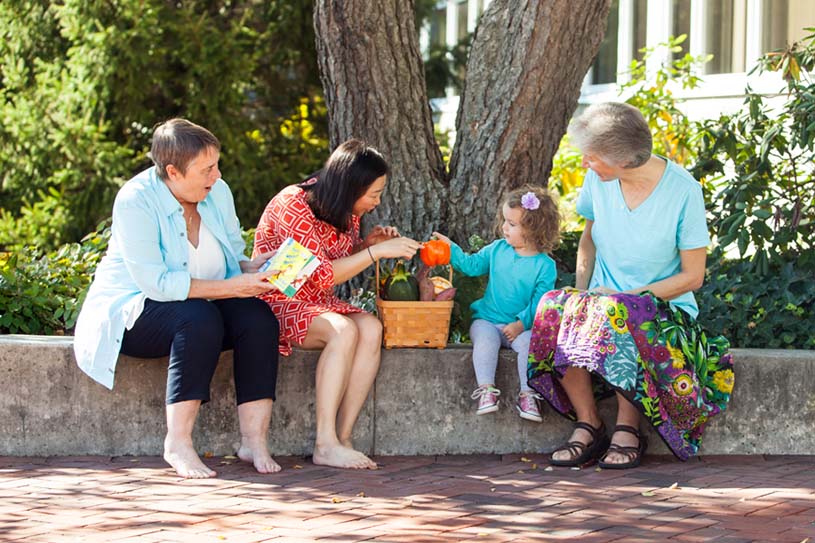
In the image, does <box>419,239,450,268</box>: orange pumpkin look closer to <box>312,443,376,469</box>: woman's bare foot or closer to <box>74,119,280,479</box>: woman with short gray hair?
<box>74,119,280,479</box>: woman with short gray hair

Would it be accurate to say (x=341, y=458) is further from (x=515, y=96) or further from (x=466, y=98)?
(x=466, y=98)

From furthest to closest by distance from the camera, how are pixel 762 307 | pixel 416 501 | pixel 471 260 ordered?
1. pixel 762 307
2. pixel 471 260
3. pixel 416 501

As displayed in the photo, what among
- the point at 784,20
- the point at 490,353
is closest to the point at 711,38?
the point at 784,20

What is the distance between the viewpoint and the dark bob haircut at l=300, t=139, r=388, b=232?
5.14m

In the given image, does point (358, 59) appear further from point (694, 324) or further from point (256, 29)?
point (256, 29)

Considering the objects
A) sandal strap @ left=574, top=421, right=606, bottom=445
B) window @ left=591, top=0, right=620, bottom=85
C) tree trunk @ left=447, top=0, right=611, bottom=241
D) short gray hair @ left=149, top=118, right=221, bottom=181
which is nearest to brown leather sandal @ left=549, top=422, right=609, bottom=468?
sandal strap @ left=574, top=421, right=606, bottom=445

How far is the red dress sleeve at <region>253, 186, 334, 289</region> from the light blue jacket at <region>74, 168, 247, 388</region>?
0.91ft

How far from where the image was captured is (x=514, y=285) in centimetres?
539

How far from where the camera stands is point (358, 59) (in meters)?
6.54

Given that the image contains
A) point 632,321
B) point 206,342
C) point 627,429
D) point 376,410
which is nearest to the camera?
point 206,342

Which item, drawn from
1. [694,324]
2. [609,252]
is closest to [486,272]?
[609,252]

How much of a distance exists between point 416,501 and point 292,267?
105 cm

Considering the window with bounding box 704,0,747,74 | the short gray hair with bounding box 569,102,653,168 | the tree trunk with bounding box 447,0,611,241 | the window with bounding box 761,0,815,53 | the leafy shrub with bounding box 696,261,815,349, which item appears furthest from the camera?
the window with bounding box 704,0,747,74

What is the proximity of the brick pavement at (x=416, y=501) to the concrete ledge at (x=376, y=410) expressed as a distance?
0.31ft
